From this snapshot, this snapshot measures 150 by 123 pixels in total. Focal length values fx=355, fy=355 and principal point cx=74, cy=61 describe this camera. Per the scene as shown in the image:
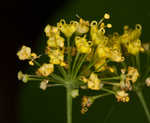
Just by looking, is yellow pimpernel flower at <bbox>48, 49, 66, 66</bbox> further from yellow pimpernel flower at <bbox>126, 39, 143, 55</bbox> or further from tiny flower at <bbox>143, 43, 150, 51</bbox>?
tiny flower at <bbox>143, 43, 150, 51</bbox>

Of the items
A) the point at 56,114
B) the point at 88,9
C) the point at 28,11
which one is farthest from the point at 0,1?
the point at 56,114

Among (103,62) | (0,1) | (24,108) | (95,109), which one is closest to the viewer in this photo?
(103,62)

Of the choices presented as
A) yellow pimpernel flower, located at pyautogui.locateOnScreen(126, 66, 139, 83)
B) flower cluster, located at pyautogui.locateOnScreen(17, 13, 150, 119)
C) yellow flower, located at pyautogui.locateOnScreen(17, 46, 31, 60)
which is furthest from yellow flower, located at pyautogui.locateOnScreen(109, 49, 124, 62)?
yellow flower, located at pyautogui.locateOnScreen(17, 46, 31, 60)

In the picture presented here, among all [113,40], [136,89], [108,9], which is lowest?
[136,89]

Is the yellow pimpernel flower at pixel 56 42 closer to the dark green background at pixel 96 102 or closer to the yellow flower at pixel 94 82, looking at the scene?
the yellow flower at pixel 94 82

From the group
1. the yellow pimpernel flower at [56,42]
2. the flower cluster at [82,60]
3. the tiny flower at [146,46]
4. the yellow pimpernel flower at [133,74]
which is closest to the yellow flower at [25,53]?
the flower cluster at [82,60]

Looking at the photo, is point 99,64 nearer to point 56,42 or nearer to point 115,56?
point 115,56

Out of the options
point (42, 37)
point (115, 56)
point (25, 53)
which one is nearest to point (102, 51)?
point (115, 56)

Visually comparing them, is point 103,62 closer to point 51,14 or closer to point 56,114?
point 56,114
